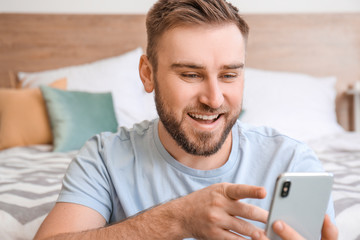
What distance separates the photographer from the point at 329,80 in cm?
254

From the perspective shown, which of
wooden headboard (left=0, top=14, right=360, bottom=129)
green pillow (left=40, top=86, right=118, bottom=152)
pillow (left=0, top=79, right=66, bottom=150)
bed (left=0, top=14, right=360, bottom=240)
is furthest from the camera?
wooden headboard (left=0, top=14, right=360, bottom=129)

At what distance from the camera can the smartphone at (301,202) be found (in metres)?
0.58

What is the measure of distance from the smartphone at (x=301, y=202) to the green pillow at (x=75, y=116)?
1452 millimetres

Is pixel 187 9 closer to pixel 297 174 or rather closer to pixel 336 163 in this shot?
pixel 297 174

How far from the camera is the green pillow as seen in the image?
1909mm

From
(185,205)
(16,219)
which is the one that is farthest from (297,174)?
(16,219)

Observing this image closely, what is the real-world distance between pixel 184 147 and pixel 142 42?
1909 millimetres

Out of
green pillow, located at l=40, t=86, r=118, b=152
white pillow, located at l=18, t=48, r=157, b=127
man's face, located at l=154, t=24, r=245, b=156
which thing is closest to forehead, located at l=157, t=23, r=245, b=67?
man's face, located at l=154, t=24, r=245, b=156

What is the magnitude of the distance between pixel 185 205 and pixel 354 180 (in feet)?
2.60

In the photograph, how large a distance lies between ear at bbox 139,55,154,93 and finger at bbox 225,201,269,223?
0.51m

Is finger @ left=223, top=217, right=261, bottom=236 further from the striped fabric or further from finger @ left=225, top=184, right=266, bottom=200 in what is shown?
the striped fabric

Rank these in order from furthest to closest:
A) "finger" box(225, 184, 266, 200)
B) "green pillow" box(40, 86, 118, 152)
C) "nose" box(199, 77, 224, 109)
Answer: "green pillow" box(40, 86, 118, 152)
"nose" box(199, 77, 224, 109)
"finger" box(225, 184, 266, 200)

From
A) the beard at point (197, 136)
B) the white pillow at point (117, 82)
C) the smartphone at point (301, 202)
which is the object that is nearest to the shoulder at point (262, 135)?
the beard at point (197, 136)

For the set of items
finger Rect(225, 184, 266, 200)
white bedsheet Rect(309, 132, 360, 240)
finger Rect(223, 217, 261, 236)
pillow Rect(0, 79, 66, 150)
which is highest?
finger Rect(225, 184, 266, 200)
